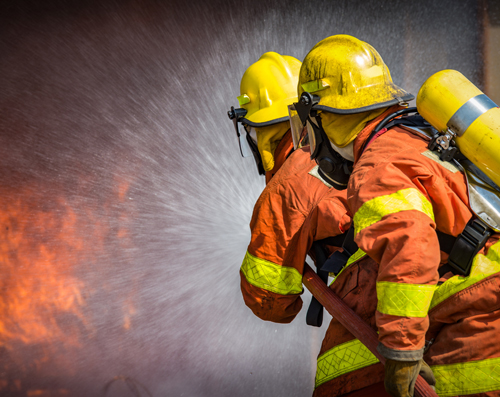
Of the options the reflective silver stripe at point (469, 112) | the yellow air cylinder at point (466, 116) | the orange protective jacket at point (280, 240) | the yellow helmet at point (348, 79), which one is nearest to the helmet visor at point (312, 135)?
the yellow helmet at point (348, 79)

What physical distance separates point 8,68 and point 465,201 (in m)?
3.59

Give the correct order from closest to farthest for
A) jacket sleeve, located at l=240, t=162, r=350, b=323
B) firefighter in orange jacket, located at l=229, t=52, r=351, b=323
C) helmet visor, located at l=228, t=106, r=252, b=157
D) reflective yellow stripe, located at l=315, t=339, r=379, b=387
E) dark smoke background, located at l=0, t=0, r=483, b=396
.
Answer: reflective yellow stripe, located at l=315, t=339, r=379, b=387, firefighter in orange jacket, located at l=229, t=52, r=351, b=323, jacket sleeve, located at l=240, t=162, r=350, b=323, helmet visor, located at l=228, t=106, r=252, b=157, dark smoke background, located at l=0, t=0, r=483, b=396

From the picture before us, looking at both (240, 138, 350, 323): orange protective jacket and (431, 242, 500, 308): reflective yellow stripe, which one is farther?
(240, 138, 350, 323): orange protective jacket

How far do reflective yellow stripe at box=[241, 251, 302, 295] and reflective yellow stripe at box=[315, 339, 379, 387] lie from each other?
37 cm

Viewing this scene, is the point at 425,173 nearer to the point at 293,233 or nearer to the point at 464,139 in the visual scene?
the point at 464,139

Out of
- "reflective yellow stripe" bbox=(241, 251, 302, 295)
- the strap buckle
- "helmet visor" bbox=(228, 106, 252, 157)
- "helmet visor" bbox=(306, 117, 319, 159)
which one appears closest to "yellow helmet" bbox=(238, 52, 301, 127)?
"helmet visor" bbox=(228, 106, 252, 157)

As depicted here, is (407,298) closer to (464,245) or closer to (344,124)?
(464,245)

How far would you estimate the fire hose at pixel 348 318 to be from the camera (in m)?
1.58

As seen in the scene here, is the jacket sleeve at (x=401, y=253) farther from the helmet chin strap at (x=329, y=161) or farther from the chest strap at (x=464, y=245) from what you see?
the helmet chin strap at (x=329, y=161)

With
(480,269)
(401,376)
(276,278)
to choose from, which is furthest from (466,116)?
(276,278)

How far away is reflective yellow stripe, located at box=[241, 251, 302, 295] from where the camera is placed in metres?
2.33

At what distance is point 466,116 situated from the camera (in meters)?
1.53

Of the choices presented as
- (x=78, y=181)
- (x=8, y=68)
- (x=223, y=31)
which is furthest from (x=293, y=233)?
(x=223, y=31)

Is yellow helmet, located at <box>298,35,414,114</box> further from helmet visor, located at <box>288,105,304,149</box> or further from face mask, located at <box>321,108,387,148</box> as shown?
helmet visor, located at <box>288,105,304,149</box>
